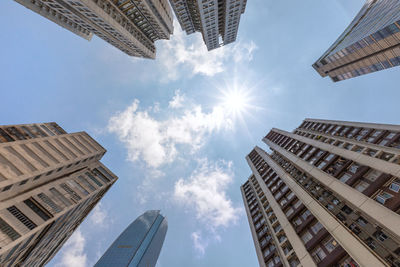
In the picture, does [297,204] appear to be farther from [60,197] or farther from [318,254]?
[60,197]

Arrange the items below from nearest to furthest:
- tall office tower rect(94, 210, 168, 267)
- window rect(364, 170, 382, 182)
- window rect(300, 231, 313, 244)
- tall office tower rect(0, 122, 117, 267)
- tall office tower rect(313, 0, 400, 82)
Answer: window rect(364, 170, 382, 182) < window rect(300, 231, 313, 244) < tall office tower rect(0, 122, 117, 267) < tall office tower rect(313, 0, 400, 82) < tall office tower rect(94, 210, 168, 267)

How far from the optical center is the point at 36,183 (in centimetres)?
2941

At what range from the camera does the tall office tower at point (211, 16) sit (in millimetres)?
60947

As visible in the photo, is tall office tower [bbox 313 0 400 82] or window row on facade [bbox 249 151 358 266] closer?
window row on facade [bbox 249 151 358 266]

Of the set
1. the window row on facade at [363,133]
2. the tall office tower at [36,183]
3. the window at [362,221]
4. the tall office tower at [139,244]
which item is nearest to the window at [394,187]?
the window at [362,221]

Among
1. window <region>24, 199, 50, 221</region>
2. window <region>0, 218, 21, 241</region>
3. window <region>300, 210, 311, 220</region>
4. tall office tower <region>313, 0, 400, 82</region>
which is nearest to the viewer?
window <region>0, 218, 21, 241</region>

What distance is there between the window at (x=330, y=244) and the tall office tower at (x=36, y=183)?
3919 centimetres

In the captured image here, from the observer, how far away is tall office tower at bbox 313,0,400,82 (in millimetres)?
31300

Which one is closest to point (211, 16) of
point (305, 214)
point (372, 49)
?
point (372, 49)

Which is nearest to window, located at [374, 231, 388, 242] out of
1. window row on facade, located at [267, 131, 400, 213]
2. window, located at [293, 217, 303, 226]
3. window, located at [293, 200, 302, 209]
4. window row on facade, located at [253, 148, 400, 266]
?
window row on facade, located at [253, 148, 400, 266]

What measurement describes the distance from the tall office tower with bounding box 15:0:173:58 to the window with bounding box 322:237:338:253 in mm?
65199

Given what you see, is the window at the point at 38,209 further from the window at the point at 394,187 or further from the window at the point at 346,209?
the window at the point at 394,187

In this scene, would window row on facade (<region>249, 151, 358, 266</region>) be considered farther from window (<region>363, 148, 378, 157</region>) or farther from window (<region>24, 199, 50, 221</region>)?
window (<region>24, 199, 50, 221</region>)

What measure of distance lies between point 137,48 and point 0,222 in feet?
229
